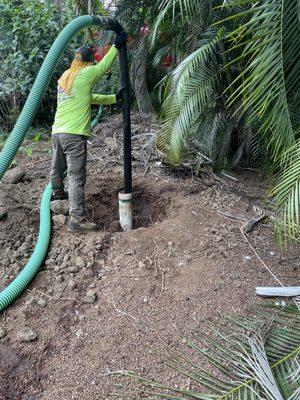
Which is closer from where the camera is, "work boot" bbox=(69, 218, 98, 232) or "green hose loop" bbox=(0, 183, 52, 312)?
"green hose loop" bbox=(0, 183, 52, 312)

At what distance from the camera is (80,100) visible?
12.6ft

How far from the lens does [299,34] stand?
2863 mm

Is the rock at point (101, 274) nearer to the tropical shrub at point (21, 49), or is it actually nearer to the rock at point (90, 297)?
the rock at point (90, 297)

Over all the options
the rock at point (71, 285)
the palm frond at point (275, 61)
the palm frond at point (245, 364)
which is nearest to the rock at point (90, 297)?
the rock at point (71, 285)

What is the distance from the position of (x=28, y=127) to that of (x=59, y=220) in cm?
158

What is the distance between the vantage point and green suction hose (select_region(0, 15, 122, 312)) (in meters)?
2.57

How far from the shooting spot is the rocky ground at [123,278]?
8.57ft

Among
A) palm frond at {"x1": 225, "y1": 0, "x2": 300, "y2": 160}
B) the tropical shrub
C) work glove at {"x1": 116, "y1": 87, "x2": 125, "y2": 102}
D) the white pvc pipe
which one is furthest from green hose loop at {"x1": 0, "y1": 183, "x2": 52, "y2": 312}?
the tropical shrub

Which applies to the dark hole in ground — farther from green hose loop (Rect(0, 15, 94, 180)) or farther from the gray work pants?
green hose loop (Rect(0, 15, 94, 180))

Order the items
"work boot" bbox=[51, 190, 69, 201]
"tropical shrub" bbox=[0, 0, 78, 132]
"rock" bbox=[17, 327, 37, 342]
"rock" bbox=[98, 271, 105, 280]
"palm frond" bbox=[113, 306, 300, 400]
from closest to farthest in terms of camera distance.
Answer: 1. "palm frond" bbox=[113, 306, 300, 400]
2. "rock" bbox=[17, 327, 37, 342]
3. "rock" bbox=[98, 271, 105, 280]
4. "work boot" bbox=[51, 190, 69, 201]
5. "tropical shrub" bbox=[0, 0, 78, 132]

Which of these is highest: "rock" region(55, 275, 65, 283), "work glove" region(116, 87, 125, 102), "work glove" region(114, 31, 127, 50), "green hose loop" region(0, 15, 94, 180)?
"work glove" region(114, 31, 127, 50)

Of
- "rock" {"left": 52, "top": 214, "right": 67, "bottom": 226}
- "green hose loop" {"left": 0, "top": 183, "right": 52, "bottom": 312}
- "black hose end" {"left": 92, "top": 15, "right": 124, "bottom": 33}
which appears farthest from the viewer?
"rock" {"left": 52, "top": 214, "right": 67, "bottom": 226}

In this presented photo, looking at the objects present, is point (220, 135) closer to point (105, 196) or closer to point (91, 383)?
Result: point (105, 196)

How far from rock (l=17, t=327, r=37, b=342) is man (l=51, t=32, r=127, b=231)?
50.7 inches
